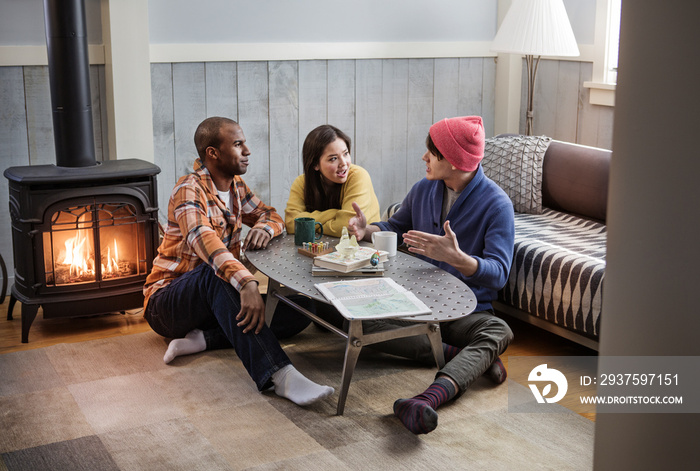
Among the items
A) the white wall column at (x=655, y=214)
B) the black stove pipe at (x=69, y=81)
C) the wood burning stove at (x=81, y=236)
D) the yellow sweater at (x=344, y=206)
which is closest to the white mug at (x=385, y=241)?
the yellow sweater at (x=344, y=206)

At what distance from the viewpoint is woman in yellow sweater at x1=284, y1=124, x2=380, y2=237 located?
2.96m

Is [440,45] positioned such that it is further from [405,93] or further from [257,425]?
[257,425]

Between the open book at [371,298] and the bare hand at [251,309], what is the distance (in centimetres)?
23

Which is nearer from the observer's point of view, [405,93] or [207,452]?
[207,452]

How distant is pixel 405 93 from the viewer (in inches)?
173

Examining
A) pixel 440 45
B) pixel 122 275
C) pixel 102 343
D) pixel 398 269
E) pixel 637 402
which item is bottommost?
pixel 102 343

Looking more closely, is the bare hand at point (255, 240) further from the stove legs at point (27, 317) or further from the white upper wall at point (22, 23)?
the white upper wall at point (22, 23)

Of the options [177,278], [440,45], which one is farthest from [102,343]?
[440,45]

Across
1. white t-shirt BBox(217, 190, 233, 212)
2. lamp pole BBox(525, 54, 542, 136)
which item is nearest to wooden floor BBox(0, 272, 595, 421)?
white t-shirt BBox(217, 190, 233, 212)

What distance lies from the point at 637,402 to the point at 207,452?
1774 millimetres

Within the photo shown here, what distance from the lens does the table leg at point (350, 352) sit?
2.29 m

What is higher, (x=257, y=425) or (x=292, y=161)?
(x=292, y=161)

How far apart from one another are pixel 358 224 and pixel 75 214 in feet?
3.86

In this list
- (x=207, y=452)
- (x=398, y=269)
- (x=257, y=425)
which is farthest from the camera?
(x=398, y=269)
